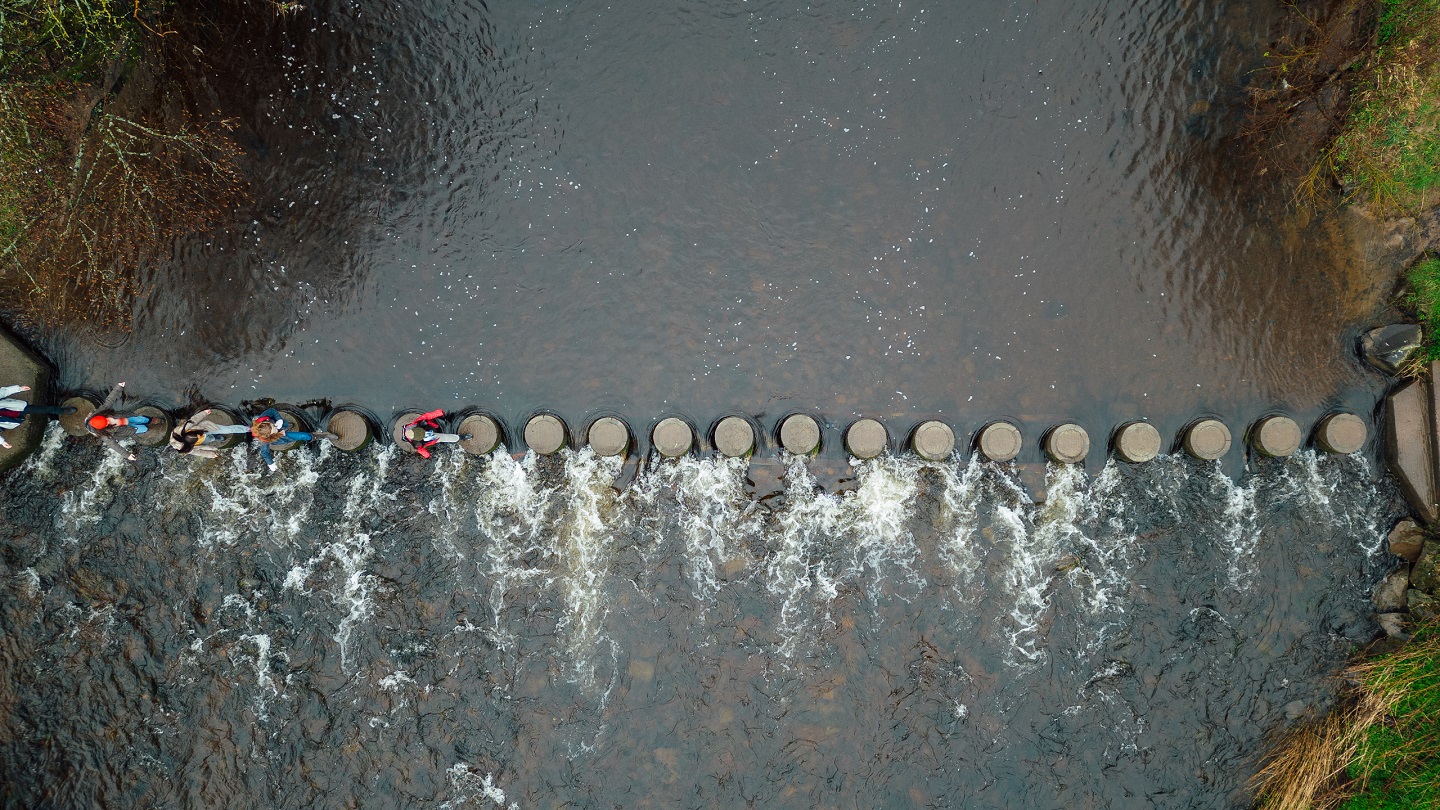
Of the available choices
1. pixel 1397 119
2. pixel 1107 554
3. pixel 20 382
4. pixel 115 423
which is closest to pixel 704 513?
pixel 1107 554

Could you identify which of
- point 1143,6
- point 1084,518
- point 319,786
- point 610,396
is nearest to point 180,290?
point 610,396

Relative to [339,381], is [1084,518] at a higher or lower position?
lower

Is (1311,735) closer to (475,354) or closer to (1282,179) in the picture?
(1282,179)

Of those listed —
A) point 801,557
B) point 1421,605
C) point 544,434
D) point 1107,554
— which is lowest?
point 1421,605

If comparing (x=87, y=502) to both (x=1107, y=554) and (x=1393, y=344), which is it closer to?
(x=1107, y=554)

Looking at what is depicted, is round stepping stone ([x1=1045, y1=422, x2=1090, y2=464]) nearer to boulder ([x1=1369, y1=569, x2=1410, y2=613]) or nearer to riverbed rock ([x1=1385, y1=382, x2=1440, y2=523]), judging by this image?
riverbed rock ([x1=1385, y1=382, x2=1440, y2=523])

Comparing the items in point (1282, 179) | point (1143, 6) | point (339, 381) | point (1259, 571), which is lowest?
point (1259, 571)

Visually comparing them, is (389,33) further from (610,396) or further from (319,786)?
(319,786)

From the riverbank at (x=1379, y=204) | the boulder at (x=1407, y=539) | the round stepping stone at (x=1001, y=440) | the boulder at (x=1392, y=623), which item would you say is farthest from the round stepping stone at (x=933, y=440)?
the boulder at (x=1392, y=623)

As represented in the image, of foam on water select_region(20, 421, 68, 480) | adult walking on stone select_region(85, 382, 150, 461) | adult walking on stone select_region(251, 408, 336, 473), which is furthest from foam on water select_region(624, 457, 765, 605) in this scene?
foam on water select_region(20, 421, 68, 480)
